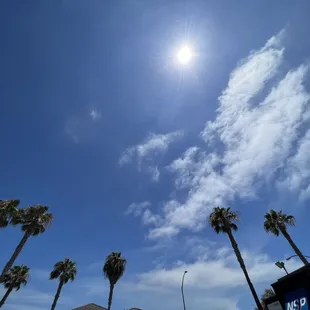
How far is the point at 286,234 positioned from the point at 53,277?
3834 centimetres

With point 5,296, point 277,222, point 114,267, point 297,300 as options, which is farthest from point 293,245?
point 5,296

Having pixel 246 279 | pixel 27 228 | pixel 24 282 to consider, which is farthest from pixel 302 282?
pixel 24 282

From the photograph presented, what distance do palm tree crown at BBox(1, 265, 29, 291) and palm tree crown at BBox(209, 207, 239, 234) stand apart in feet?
112

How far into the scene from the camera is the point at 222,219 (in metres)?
33.2

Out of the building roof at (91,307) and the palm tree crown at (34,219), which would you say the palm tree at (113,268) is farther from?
the building roof at (91,307)

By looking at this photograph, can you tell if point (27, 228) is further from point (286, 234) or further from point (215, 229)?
point (286, 234)

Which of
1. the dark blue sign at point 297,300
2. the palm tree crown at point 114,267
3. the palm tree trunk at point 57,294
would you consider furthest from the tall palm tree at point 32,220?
the dark blue sign at point 297,300

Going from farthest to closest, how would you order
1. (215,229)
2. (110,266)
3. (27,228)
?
1. (110,266)
2. (215,229)
3. (27,228)

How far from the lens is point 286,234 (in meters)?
31.9

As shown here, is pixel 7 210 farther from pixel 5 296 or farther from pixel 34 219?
pixel 5 296

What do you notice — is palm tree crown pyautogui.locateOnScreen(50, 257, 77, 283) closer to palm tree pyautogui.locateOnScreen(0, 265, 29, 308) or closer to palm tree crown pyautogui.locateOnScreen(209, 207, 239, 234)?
palm tree pyautogui.locateOnScreen(0, 265, 29, 308)

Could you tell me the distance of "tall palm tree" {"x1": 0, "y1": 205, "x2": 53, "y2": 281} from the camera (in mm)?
29594

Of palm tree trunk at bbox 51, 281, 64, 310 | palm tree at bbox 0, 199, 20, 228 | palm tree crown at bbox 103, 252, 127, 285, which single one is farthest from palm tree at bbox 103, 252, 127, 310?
palm tree at bbox 0, 199, 20, 228

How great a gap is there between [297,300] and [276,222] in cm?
3377
